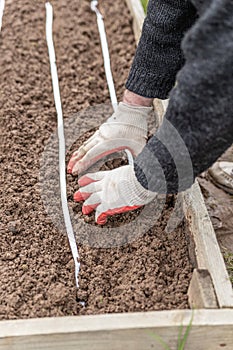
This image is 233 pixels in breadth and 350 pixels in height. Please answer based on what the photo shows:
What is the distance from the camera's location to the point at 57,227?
6.61 ft

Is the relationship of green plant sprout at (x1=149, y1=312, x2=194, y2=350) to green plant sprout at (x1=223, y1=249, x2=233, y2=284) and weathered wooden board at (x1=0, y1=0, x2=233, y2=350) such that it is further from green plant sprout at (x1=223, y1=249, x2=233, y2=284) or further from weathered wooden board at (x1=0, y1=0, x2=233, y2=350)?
green plant sprout at (x1=223, y1=249, x2=233, y2=284)

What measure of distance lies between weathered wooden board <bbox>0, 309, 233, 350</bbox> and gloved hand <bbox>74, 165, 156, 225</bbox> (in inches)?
15.3

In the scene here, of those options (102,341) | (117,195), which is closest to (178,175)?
(117,195)

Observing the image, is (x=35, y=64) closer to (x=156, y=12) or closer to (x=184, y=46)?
(x=156, y=12)

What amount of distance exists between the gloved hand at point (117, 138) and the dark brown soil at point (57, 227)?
0.07 metres

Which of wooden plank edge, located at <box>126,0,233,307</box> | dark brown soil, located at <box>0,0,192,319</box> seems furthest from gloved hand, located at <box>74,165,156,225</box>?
wooden plank edge, located at <box>126,0,233,307</box>

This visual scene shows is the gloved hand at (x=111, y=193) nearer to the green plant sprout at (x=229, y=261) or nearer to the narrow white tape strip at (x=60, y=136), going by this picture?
the narrow white tape strip at (x=60, y=136)

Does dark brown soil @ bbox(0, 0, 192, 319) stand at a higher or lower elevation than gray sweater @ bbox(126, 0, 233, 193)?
lower

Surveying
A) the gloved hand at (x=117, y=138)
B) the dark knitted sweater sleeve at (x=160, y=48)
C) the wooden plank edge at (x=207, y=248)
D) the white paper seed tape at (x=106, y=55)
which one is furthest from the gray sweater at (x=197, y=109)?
the white paper seed tape at (x=106, y=55)

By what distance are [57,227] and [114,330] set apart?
56 centimetres

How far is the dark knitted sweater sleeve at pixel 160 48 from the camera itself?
1847 millimetres

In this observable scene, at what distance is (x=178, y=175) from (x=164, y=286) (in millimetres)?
396

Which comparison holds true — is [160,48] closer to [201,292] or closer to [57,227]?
[57,227]

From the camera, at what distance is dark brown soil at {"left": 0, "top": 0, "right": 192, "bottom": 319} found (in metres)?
1.76
